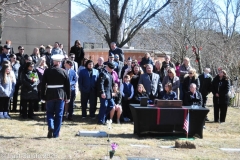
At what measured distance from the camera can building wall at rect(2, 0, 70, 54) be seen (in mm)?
21734

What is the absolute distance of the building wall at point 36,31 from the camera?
21.7 meters

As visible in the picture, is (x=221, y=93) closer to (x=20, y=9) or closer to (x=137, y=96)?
(x=137, y=96)

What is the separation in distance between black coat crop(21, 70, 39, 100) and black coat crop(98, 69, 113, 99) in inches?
78.7

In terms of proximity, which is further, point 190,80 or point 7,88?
point 190,80

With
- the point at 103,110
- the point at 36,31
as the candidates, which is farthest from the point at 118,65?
the point at 36,31

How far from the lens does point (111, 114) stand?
13.2 m

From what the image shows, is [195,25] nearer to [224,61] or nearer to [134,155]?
[224,61]

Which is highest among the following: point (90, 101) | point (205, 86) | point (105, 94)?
point (205, 86)

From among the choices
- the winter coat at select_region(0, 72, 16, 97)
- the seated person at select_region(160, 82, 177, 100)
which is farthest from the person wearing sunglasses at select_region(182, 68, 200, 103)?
the winter coat at select_region(0, 72, 16, 97)

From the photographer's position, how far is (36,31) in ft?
72.9

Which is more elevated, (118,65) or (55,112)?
(118,65)

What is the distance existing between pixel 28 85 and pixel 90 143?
414 cm

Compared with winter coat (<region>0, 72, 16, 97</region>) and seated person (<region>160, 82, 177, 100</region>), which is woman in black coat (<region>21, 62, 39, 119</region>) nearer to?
winter coat (<region>0, 72, 16, 97</region>)

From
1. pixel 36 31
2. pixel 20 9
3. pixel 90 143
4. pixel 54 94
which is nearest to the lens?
pixel 90 143
